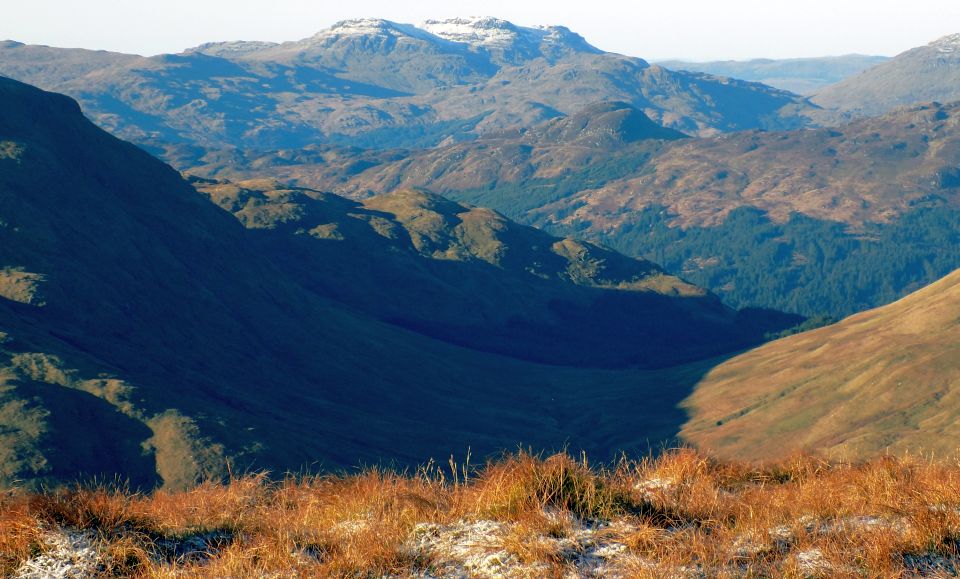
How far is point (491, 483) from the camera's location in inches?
723

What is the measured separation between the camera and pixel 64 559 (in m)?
15.5

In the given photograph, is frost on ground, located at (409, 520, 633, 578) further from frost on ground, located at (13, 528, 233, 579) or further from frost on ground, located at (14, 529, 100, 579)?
frost on ground, located at (14, 529, 100, 579)

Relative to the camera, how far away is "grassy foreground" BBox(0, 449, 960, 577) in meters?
15.5

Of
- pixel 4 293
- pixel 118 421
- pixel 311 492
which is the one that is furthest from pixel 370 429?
pixel 311 492

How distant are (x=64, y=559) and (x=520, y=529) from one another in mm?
7554

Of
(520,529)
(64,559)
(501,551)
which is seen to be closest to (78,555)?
(64,559)

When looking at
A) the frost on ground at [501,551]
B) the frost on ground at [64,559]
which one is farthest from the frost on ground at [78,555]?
the frost on ground at [501,551]

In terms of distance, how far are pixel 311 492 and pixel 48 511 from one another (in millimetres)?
5983

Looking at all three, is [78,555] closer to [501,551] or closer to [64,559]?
[64,559]

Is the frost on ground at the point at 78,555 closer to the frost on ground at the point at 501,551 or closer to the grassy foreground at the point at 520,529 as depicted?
the grassy foreground at the point at 520,529

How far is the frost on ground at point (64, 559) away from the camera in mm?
15219

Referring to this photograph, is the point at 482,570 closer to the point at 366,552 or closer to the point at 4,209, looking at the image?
the point at 366,552

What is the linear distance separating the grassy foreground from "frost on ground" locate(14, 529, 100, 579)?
3 centimetres

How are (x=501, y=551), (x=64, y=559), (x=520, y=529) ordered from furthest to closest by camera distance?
(x=520, y=529) → (x=501, y=551) → (x=64, y=559)
